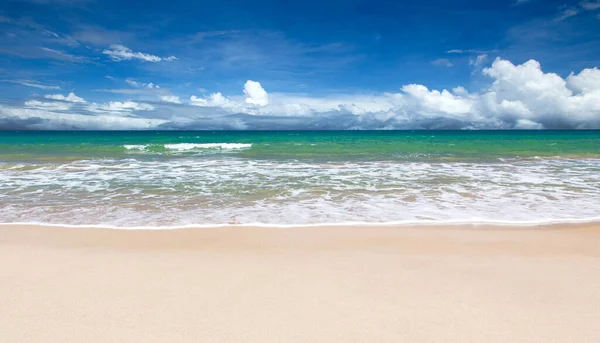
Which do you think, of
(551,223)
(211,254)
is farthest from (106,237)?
(551,223)

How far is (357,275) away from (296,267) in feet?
2.33

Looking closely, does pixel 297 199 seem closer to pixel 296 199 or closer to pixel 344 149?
pixel 296 199

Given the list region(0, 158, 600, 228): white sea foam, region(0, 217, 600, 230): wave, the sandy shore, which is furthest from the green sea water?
the sandy shore

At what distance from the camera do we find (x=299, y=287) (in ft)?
11.8

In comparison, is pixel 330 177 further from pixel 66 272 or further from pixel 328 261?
pixel 66 272

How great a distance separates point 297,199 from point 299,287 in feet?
16.6

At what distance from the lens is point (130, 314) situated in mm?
3043

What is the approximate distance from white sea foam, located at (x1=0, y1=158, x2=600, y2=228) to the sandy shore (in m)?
1.17

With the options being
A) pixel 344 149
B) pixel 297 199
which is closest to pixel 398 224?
pixel 297 199

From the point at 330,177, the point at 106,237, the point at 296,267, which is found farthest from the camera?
the point at 330,177

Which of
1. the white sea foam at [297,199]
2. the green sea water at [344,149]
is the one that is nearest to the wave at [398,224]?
the white sea foam at [297,199]

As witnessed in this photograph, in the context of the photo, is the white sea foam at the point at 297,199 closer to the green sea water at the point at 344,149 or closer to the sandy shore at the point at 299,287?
the sandy shore at the point at 299,287

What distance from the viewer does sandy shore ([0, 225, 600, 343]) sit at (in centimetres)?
281

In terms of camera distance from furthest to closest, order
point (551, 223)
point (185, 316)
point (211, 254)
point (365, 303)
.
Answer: point (551, 223), point (211, 254), point (365, 303), point (185, 316)
